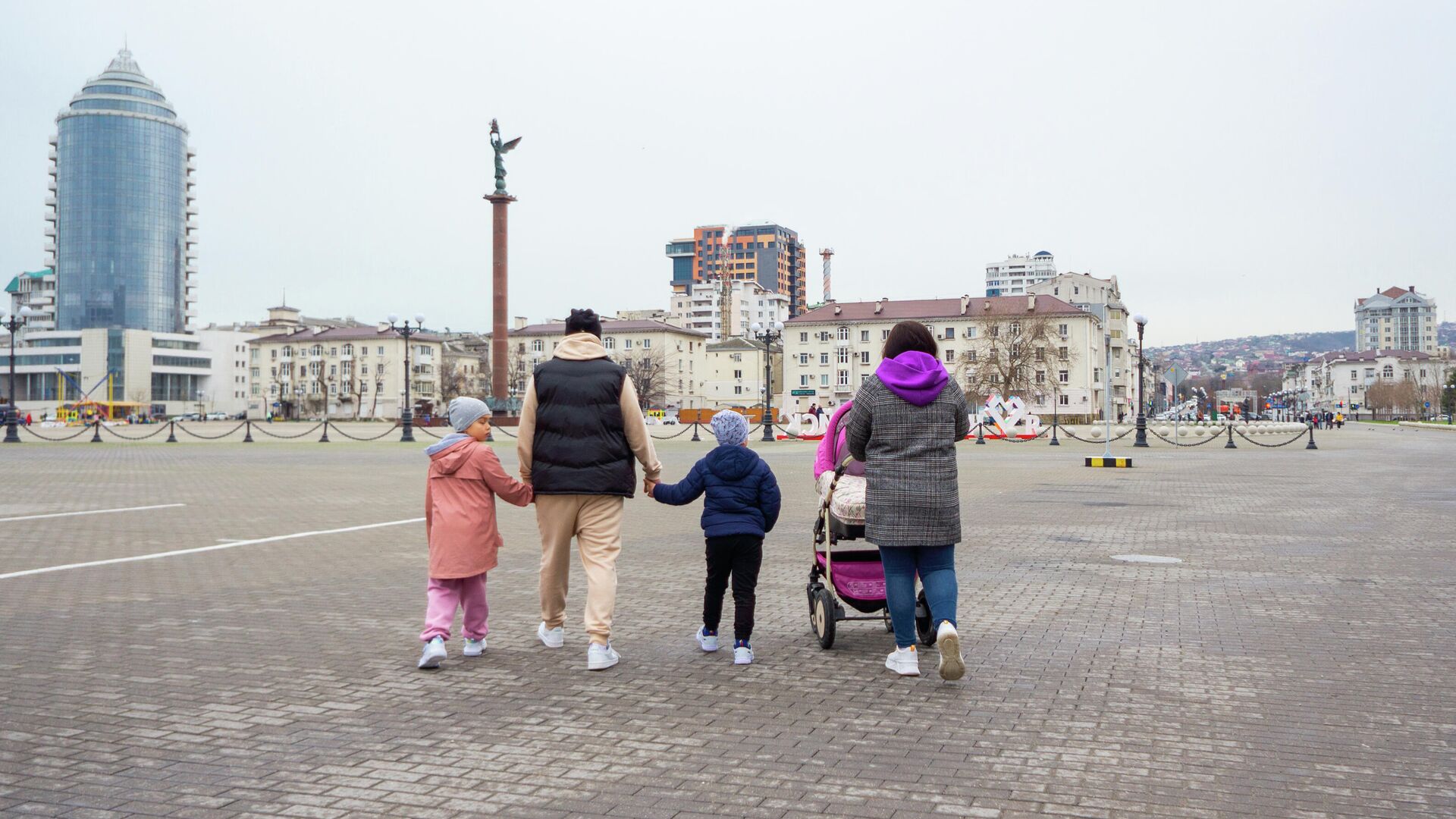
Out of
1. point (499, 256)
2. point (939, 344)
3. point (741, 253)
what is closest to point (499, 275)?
point (499, 256)

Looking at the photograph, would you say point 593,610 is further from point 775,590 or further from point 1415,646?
point 1415,646

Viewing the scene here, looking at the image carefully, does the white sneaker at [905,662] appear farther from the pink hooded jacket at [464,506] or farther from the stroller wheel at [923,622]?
the pink hooded jacket at [464,506]

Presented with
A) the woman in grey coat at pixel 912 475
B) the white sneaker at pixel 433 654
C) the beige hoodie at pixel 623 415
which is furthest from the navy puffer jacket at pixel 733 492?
the white sneaker at pixel 433 654

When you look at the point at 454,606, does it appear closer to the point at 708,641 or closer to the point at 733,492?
the point at 708,641

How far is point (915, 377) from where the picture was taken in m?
5.58

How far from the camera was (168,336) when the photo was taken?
141 meters

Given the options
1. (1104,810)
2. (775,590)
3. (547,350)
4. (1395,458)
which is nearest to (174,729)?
(1104,810)

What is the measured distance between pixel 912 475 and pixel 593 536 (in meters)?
1.75

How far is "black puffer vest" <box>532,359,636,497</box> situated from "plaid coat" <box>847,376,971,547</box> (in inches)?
52.5

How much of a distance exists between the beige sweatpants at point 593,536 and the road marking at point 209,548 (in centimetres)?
581

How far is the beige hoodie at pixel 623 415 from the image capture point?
5.94m

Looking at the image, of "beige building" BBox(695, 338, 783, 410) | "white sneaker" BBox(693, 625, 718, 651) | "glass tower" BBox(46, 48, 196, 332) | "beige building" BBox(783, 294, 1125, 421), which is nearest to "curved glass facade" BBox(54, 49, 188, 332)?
"glass tower" BBox(46, 48, 196, 332)

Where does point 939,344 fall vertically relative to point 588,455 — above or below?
above

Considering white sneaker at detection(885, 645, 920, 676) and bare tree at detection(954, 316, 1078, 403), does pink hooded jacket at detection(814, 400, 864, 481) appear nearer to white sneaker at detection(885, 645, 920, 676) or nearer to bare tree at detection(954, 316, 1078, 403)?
white sneaker at detection(885, 645, 920, 676)
